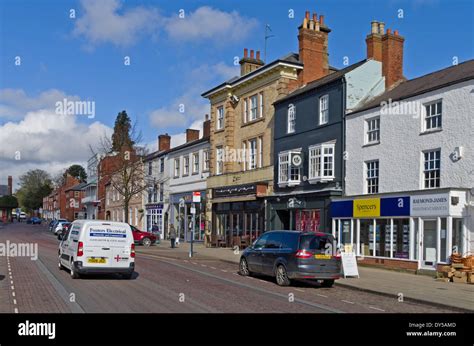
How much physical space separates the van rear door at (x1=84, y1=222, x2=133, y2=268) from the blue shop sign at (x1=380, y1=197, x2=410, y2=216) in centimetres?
1101

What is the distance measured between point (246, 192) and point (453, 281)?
58.2 feet

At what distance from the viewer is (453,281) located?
1903 centimetres

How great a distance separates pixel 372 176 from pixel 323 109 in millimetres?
5114

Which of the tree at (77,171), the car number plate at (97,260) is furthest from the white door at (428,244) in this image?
the tree at (77,171)

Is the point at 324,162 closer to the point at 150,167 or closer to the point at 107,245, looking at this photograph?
the point at 107,245

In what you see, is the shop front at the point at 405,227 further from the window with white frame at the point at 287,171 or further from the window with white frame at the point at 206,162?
the window with white frame at the point at 206,162

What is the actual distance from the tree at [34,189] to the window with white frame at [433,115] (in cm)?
13431

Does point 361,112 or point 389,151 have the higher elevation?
point 361,112

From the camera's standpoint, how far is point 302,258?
→ 17219 mm

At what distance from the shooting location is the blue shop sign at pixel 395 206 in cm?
2230

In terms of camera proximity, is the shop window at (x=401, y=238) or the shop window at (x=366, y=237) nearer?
the shop window at (x=401, y=238)

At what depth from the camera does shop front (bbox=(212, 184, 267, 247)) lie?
34241 mm
